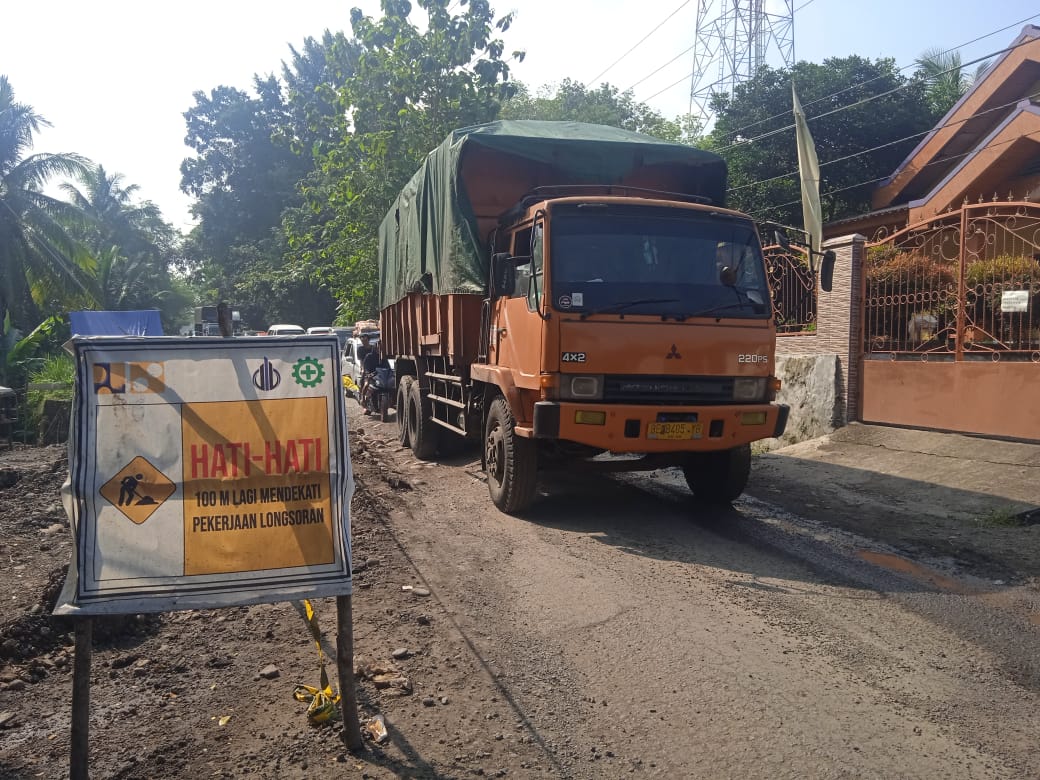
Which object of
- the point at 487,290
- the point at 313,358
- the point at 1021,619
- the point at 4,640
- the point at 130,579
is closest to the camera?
the point at 130,579

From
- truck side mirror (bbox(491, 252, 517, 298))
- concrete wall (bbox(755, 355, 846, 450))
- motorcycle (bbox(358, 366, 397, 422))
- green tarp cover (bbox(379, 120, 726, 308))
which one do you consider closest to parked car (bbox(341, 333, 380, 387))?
motorcycle (bbox(358, 366, 397, 422))

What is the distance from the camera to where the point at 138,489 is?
3.05 metres

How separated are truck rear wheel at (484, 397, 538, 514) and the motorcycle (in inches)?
295

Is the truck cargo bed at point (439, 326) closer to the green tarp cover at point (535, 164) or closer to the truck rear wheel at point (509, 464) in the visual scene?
the green tarp cover at point (535, 164)

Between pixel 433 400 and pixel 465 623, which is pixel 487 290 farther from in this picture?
pixel 465 623

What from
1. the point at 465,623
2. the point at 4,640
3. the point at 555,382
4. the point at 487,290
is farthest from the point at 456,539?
the point at 4,640

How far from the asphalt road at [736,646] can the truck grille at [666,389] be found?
3.53 ft

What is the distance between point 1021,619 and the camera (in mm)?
4750

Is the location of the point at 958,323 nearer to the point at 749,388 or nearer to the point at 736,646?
the point at 749,388

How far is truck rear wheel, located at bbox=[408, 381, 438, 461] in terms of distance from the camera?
1064 centimetres

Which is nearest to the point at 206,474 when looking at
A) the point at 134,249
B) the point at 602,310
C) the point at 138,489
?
the point at 138,489

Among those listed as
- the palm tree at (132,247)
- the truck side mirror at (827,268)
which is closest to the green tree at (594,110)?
the palm tree at (132,247)

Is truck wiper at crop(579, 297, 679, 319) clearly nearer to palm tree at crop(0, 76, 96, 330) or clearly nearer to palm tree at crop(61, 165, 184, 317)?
palm tree at crop(0, 76, 96, 330)

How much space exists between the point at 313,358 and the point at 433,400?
7033 millimetres
